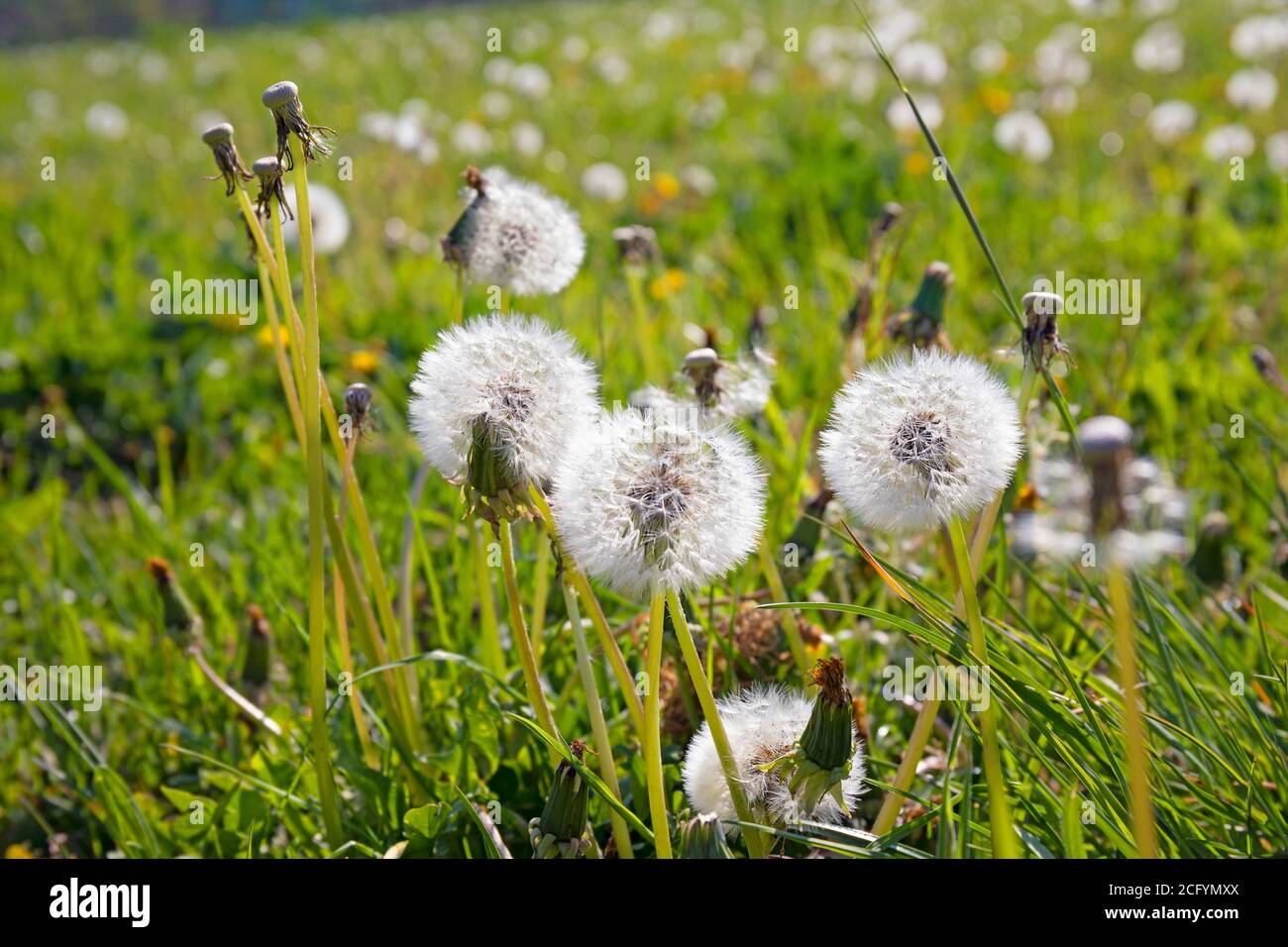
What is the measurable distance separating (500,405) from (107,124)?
709 centimetres

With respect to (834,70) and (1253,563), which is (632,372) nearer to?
(1253,563)

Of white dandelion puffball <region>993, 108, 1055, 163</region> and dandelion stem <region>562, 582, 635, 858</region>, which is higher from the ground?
white dandelion puffball <region>993, 108, 1055, 163</region>

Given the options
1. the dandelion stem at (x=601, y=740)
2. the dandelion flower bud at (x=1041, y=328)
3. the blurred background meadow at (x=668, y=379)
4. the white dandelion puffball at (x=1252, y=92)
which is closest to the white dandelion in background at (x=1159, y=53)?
the blurred background meadow at (x=668, y=379)

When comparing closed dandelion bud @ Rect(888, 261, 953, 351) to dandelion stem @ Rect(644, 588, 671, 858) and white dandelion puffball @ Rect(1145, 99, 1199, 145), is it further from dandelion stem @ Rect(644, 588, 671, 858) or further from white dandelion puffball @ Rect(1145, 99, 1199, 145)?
white dandelion puffball @ Rect(1145, 99, 1199, 145)

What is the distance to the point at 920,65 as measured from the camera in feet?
17.5

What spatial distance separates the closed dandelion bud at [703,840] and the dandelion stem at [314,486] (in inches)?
20.0

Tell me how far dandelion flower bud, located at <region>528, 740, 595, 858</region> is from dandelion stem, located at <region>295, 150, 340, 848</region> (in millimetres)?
337

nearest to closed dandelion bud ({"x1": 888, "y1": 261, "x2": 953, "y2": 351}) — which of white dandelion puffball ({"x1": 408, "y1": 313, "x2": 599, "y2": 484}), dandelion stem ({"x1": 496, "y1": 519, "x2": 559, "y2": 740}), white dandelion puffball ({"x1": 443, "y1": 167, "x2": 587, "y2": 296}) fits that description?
white dandelion puffball ({"x1": 443, "y1": 167, "x2": 587, "y2": 296})

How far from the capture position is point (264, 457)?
3.19 m

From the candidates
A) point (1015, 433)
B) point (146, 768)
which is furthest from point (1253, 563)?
point (146, 768)

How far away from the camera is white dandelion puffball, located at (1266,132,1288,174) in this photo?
13.7 feet

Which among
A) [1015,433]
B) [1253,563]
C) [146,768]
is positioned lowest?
[146,768]

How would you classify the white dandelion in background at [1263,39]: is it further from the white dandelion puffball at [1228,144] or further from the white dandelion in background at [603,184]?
the white dandelion in background at [603,184]
